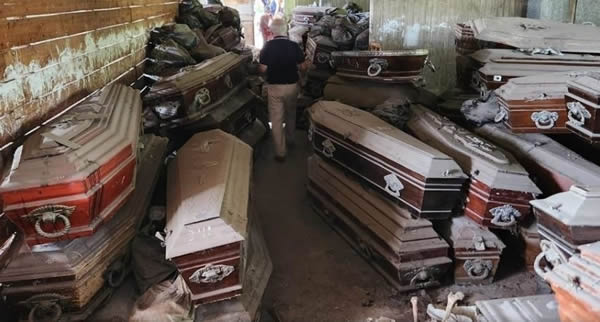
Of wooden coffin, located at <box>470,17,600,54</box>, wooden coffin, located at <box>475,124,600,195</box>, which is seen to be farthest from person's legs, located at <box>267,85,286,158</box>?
wooden coffin, located at <box>475,124,600,195</box>

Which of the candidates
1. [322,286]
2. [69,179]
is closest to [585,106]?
[322,286]

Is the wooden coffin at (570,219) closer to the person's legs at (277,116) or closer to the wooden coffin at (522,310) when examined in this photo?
the wooden coffin at (522,310)

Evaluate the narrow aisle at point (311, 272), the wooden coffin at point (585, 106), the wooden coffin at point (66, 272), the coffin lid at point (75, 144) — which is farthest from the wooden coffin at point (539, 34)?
the wooden coffin at point (66, 272)

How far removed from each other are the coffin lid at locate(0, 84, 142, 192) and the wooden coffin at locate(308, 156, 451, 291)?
1.54 meters

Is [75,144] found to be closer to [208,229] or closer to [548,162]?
[208,229]

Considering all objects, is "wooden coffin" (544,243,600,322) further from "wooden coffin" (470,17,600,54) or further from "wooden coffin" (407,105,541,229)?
"wooden coffin" (470,17,600,54)

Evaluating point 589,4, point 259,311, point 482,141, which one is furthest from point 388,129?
point 589,4

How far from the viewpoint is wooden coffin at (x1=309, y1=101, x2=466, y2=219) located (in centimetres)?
277

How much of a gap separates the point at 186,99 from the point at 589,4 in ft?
12.3

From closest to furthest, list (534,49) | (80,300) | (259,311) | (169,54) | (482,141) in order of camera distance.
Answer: (80,300), (259,311), (482,141), (534,49), (169,54)

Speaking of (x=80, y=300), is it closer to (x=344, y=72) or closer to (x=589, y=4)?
(x=344, y=72)

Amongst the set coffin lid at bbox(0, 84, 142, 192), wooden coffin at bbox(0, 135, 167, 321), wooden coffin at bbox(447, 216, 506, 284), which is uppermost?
coffin lid at bbox(0, 84, 142, 192)

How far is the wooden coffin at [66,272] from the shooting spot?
2252 mm

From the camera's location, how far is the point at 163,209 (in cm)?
285
